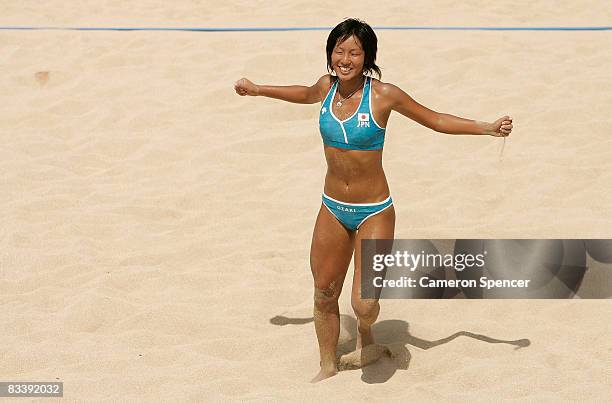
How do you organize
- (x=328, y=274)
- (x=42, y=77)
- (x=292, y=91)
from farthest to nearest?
(x=42, y=77) < (x=292, y=91) < (x=328, y=274)

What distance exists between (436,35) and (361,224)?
5380 mm

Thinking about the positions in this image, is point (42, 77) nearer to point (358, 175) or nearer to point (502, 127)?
point (358, 175)

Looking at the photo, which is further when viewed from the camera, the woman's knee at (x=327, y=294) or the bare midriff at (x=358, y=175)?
the woman's knee at (x=327, y=294)

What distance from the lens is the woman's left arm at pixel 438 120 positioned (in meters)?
4.36

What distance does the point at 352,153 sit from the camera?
441 centimetres

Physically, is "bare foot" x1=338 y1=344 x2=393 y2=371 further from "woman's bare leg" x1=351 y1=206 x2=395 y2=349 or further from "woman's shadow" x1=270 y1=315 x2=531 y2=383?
"woman's bare leg" x1=351 y1=206 x2=395 y2=349

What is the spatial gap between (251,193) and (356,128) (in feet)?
9.04

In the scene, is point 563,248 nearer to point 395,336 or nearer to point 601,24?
point 395,336

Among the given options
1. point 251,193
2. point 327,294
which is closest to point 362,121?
point 327,294

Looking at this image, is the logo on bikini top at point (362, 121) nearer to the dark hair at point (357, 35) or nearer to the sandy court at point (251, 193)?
the dark hair at point (357, 35)

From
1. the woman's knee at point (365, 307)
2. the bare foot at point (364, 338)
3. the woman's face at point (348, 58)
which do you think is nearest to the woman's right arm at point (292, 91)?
the woman's face at point (348, 58)

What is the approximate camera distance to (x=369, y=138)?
14.4 ft

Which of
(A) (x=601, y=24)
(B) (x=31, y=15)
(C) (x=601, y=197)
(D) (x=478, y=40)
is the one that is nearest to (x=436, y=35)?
(D) (x=478, y=40)

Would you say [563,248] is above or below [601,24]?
below
